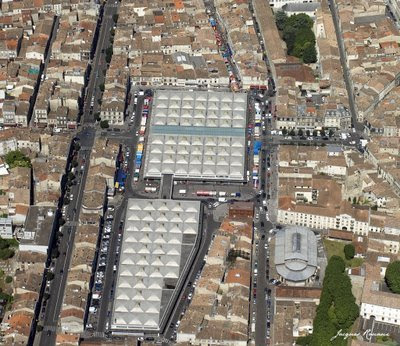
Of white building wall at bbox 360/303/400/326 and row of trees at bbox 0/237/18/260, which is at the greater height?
row of trees at bbox 0/237/18/260

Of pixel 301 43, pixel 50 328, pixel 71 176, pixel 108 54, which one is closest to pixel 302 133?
pixel 301 43

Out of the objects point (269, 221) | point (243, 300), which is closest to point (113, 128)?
point (269, 221)

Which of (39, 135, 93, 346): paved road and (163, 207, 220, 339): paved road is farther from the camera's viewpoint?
(163, 207, 220, 339): paved road

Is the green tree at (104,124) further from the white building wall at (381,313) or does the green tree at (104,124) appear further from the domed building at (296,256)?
the white building wall at (381,313)

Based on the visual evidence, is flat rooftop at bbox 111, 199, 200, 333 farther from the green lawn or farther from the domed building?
the green lawn

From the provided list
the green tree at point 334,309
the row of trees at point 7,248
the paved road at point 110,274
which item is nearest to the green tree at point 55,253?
the row of trees at point 7,248

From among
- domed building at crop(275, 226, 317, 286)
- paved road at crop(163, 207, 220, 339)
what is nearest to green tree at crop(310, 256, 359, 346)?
domed building at crop(275, 226, 317, 286)
